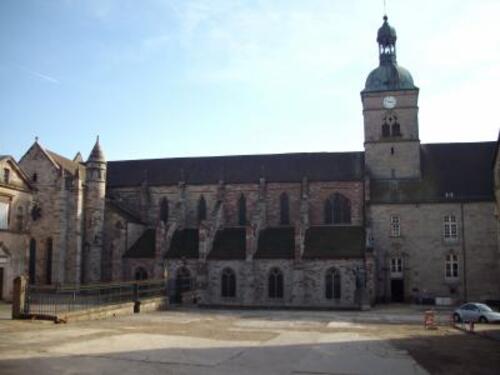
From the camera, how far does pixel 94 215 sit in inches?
1796

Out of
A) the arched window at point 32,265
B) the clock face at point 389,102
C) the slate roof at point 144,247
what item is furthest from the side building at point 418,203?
the arched window at point 32,265

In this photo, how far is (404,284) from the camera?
44.2 m

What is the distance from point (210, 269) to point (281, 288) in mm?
6233

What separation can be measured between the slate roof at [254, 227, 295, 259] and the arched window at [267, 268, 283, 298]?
53.2 inches

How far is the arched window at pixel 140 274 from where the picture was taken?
1802 inches

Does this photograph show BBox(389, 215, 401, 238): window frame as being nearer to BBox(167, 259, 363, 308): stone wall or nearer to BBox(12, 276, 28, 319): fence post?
BBox(167, 259, 363, 308): stone wall

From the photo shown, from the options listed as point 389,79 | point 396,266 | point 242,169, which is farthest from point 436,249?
point 242,169

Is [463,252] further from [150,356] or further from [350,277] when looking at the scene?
[150,356]

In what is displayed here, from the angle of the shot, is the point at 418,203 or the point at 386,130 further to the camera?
the point at 386,130

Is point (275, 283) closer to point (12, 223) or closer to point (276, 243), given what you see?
point (276, 243)

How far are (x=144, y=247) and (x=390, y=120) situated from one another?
1006 inches

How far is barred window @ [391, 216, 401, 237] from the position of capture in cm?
4522

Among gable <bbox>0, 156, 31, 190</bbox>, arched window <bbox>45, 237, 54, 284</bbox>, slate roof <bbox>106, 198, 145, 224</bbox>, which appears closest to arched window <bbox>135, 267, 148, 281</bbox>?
slate roof <bbox>106, 198, 145, 224</bbox>

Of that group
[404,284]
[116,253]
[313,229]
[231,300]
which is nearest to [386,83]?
[313,229]
